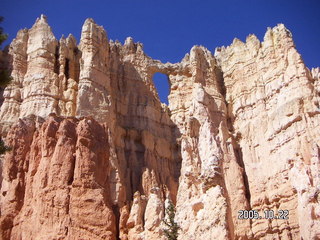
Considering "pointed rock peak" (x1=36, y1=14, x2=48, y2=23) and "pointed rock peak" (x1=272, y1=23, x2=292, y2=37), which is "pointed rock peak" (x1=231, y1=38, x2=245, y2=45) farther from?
"pointed rock peak" (x1=36, y1=14, x2=48, y2=23)

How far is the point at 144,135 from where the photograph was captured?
4159cm

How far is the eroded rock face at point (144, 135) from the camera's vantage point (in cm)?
2952

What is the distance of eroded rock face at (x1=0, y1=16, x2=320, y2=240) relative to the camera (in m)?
29.5

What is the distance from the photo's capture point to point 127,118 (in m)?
42.6

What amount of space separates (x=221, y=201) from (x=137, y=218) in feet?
53.5


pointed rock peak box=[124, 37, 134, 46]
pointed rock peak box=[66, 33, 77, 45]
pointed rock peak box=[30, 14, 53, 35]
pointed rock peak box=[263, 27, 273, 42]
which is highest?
pointed rock peak box=[124, 37, 134, 46]

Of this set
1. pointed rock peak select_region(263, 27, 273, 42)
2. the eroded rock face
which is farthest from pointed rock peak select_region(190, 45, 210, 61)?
pointed rock peak select_region(263, 27, 273, 42)

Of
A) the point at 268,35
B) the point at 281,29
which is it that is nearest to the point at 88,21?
the point at 268,35

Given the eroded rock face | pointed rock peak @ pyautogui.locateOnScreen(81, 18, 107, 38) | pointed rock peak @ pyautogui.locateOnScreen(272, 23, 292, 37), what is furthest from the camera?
pointed rock peak @ pyautogui.locateOnScreen(272, 23, 292, 37)

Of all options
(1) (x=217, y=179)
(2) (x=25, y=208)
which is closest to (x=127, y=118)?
(2) (x=25, y=208)

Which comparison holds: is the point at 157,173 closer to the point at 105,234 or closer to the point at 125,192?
the point at 125,192

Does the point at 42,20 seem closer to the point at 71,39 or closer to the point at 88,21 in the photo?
the point at 71,39

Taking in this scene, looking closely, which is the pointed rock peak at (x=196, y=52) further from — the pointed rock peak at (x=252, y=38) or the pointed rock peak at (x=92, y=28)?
the pointed rock peak at (x=92, y=28)

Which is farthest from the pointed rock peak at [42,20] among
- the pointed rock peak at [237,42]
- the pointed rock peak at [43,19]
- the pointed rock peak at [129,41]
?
the pointed rock peak at [237,42]
